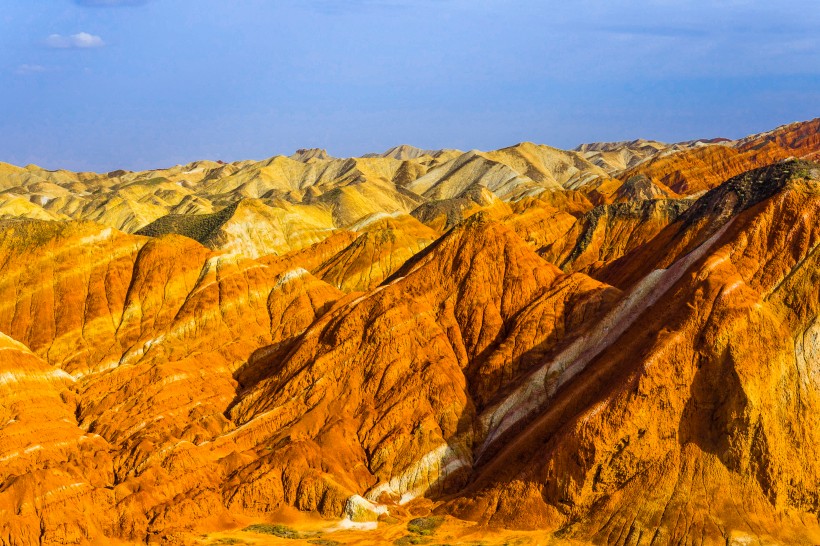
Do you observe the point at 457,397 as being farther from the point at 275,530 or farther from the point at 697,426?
the point at 697,426

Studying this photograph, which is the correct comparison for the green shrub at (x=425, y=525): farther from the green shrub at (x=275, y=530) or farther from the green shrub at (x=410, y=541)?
the green shrub at (x=275, y=530)

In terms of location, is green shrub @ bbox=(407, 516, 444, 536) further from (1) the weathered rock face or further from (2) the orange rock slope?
(1) the weathered rock face

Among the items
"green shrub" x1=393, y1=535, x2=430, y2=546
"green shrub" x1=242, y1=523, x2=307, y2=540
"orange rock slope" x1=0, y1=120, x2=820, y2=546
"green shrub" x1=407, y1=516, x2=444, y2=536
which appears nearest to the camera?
"orange rock slope" x1=0, y1=120, x2=820, y2=546

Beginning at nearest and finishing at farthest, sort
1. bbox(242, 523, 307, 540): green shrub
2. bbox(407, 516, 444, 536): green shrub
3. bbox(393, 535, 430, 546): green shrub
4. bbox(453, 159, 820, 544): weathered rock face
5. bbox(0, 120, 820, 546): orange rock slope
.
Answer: bbox(453, 159, 820, 544): weathered rock face → bbox(0, 120, 820, 546): orange rock slope → bbox(393, 535, 430, 546): green shrub → bbox(407, 516, 444, 536): green shrub → bbox(242, 523, 307, 540): green shrub

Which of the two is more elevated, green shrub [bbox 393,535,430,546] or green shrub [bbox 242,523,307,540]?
green shrub [bbox 242,523,307,540]

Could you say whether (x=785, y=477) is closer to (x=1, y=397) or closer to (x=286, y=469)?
(x=286, y=469)

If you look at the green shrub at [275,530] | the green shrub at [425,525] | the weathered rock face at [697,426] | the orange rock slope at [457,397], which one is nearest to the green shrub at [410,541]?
the orange rock slope at [457,397]

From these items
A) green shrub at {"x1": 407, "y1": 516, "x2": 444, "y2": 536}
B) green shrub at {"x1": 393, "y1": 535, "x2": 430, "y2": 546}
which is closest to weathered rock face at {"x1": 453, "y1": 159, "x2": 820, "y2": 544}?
green shrub at {"x1": 407, "y1": 516, "x2": 444, "y2": 536}

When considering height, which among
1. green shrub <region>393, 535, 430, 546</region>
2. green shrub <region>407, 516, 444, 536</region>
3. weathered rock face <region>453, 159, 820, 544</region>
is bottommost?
green shrub <region>393, 535, 430, 546</region>
